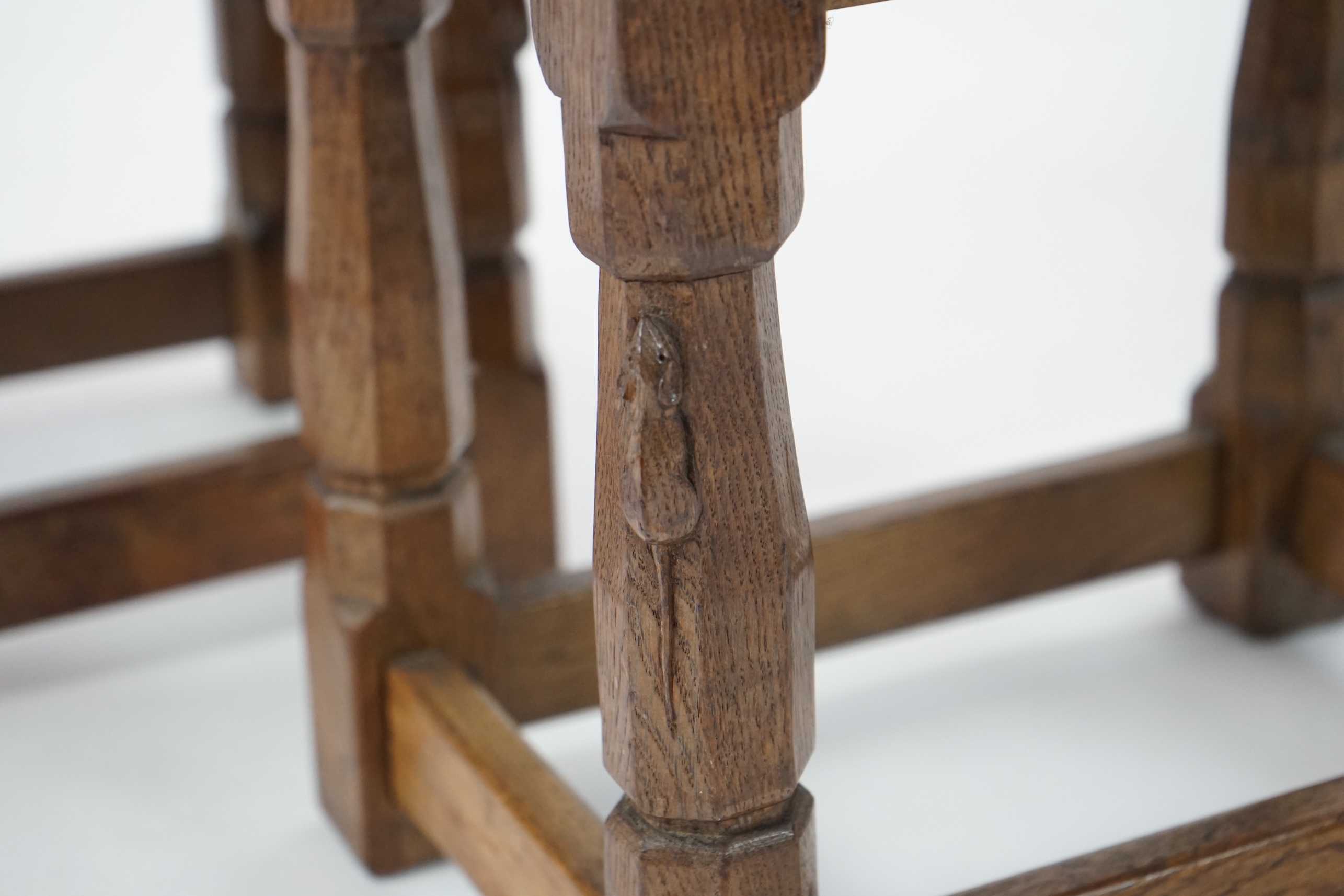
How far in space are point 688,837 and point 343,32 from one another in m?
0.44

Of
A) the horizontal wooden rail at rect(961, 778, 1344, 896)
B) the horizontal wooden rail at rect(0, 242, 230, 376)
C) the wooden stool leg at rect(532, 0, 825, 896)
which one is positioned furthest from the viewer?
the horizontal wooden rail at rect(0, 242, 230, 376)

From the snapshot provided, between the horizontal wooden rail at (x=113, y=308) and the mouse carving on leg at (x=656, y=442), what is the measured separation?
1035mm

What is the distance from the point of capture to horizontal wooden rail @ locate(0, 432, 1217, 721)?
1188mm

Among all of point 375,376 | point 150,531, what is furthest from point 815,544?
point 150,531

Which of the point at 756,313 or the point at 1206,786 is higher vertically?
the point at 756,313

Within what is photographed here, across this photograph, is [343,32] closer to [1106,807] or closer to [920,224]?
[1106,807]

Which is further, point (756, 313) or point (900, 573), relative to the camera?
point (900, 573)

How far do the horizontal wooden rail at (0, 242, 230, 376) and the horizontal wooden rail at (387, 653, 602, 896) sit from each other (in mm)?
694

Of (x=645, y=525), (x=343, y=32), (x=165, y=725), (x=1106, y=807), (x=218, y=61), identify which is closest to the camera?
(x=645, y=525)

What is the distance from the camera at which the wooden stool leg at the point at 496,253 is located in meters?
1.40

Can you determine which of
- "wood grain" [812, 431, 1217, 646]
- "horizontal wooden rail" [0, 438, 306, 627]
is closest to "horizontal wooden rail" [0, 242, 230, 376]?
"horizontal wooden rail" [0, 438, 306, 627]

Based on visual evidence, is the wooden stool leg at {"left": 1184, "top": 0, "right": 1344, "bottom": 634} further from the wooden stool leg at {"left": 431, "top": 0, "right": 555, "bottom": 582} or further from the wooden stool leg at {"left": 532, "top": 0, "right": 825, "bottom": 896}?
the wooden stool leg at {"left": 532, "top": 0, "right": 825, "bottom": 896}

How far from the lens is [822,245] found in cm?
238

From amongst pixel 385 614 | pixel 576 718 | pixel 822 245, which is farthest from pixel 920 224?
pixel 385 614
